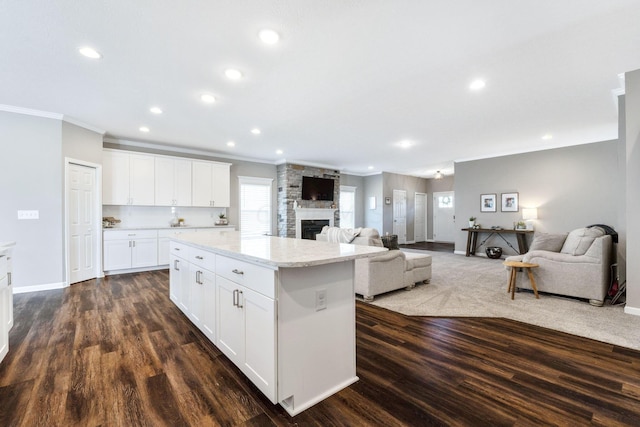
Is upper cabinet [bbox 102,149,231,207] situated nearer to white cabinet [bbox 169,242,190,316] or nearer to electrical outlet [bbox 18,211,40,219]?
electrical outlet [bbox 18,211,40,219]

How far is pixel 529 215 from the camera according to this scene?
6789mm

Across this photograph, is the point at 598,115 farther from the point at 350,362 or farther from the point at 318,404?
the point at 318,404

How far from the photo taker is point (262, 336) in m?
1.73

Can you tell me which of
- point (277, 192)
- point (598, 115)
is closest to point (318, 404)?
point (598, 115)

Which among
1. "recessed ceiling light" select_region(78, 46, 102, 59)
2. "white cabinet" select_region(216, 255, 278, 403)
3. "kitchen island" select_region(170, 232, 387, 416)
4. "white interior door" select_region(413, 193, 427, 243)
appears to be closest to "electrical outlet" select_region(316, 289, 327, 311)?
"kitchen island" select_region(170, 232, 387, 416)

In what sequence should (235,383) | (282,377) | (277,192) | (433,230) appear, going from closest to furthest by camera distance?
(282,377) < (235,383) < (277,192) < (433,230)

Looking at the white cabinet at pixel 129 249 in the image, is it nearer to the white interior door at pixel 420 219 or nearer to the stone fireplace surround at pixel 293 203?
the stone fireplace surround at pixel 293 203

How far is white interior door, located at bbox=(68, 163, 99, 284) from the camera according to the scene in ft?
15.2

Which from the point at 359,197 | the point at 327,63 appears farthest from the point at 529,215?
the point at 327,63

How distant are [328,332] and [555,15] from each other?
9.47ft

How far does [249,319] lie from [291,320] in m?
0.37

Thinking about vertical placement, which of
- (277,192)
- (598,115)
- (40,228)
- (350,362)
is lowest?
(350,362)

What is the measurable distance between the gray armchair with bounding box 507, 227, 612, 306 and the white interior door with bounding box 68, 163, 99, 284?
22.7 ft

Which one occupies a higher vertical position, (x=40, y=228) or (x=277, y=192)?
(x=277, y=192)
